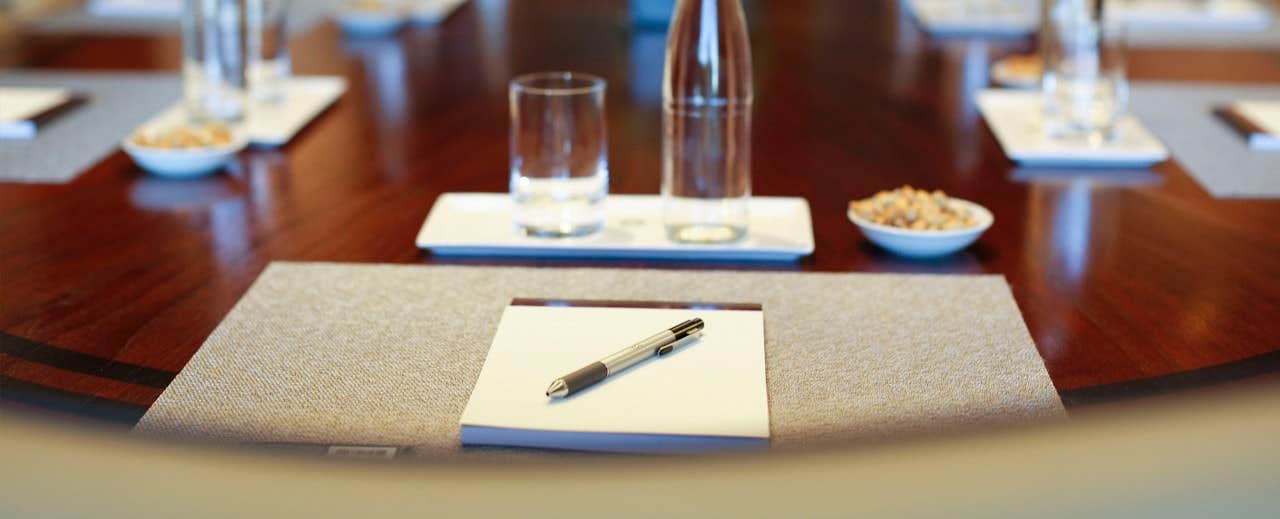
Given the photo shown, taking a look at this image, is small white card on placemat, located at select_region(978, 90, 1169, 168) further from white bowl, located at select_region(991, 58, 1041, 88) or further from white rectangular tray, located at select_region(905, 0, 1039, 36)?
white rectangular tray, located at select_region(905, 0, 1039, 36)

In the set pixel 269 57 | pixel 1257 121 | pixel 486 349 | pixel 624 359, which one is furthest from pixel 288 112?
pixel 1257 121

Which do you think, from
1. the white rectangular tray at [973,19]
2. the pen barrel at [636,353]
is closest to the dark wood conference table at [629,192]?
the white rectangular tray at [973,19]

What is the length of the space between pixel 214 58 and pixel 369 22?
68cm

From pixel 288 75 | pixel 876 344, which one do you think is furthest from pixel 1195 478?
pixel 288 75

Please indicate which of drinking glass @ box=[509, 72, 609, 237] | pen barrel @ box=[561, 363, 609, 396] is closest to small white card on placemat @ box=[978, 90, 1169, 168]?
drinking glass @ box=[509, 72, 609, 237]

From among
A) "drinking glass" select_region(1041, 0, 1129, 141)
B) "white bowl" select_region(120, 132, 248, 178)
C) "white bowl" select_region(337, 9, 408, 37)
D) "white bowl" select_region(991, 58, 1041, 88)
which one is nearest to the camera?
"white bowl" select_region(120, 132, 248, 178)

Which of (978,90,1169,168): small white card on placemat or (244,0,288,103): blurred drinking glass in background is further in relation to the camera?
(244,0,288,103): blurred drinking glass in background

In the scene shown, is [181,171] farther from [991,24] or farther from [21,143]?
[991,24]

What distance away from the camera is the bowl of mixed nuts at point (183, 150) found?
1.41 metres

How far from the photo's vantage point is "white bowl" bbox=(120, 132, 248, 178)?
1.40 metres

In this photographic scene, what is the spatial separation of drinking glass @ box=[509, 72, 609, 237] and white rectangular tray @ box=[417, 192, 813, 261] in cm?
2

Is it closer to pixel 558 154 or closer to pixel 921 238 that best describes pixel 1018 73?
pixel 921 238

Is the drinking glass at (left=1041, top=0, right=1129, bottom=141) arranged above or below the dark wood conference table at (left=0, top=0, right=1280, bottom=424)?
above

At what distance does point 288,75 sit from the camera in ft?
6.02
